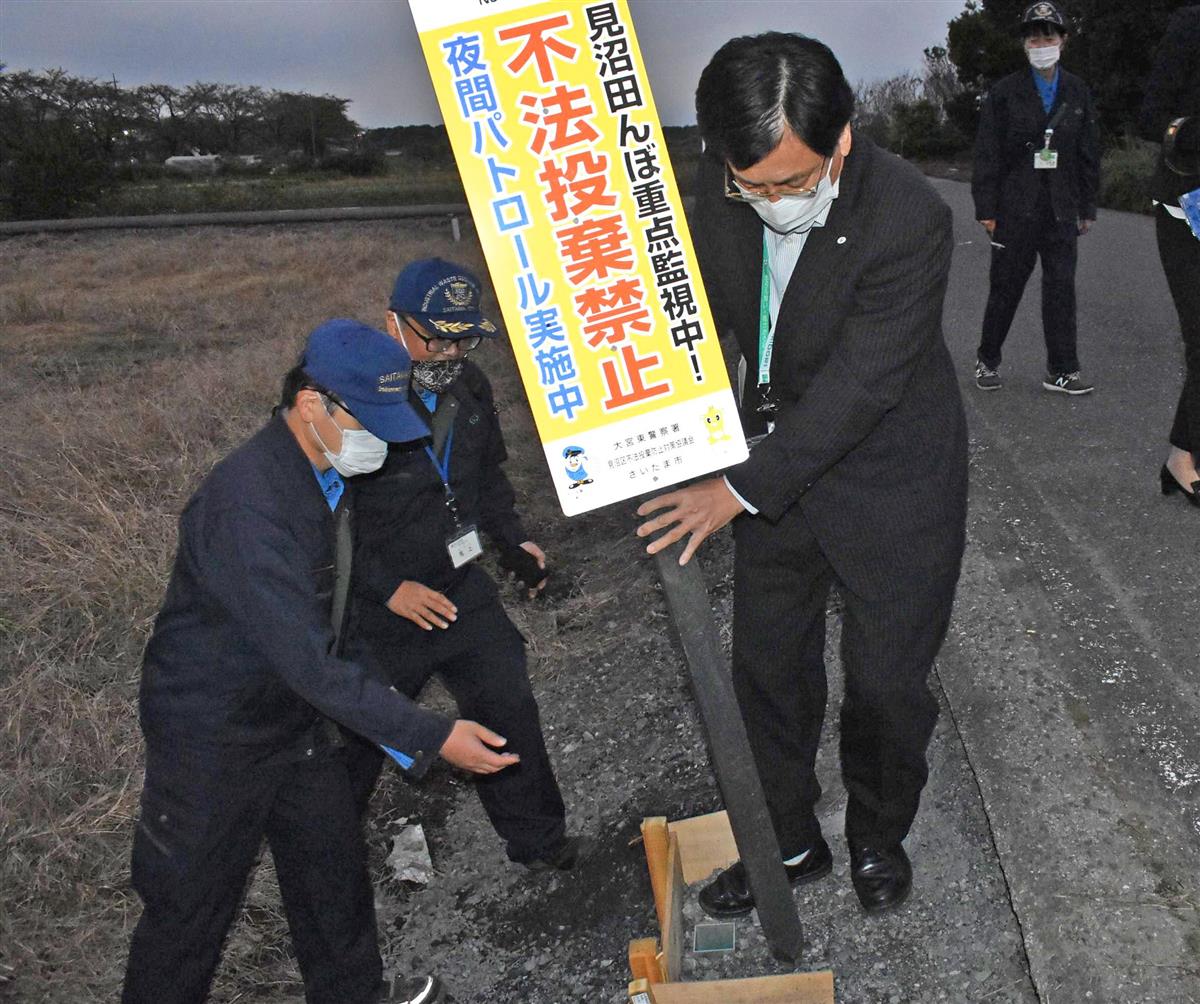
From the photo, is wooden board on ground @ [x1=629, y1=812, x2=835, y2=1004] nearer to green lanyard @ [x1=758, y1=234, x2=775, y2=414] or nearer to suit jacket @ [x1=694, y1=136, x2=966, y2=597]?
suit jacket @ [x1=694, y1=136, x2=966, y2=597]

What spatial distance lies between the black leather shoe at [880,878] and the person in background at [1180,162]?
2609 mm

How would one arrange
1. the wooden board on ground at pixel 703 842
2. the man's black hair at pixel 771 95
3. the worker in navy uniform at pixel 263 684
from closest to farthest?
the man's black hair at pixel 771 95, the worker in navy uniform at pixel 263 684, the wooden board on ground at pixel 703 842

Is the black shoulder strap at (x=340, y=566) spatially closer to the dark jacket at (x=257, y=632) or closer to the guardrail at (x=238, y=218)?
the dark jacket at (x=257, y=632)

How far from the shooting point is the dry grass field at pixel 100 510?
11.6ft

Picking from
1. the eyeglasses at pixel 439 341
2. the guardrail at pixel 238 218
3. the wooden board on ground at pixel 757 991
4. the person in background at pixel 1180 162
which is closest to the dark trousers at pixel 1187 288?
the person in background at pixel 1180 162

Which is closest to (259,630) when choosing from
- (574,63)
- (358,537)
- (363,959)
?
(358,537)

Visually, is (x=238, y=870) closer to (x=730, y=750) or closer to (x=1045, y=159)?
(x=730, y=750)

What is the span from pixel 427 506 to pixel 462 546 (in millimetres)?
157

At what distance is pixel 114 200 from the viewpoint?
17234mm

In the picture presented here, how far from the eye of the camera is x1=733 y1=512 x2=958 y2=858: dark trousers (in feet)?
→ 8.54

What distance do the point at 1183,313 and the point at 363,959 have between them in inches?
151

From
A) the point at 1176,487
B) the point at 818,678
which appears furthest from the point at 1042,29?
the point at 818,678

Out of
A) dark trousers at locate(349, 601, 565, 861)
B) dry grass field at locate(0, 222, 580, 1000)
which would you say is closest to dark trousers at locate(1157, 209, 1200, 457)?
dark trousers at locate(349, 601, 565, 861)

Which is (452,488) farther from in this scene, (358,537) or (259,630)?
(259,630)
